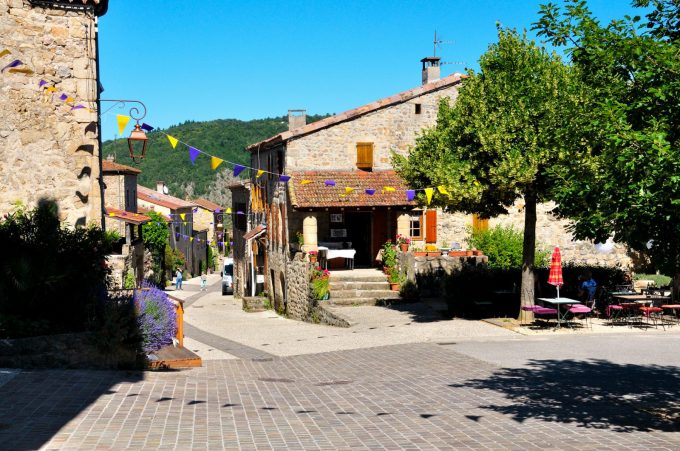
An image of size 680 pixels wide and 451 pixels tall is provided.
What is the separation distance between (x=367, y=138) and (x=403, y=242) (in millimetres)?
4317

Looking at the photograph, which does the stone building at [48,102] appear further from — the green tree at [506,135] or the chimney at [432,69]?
the chimney at [432,69]

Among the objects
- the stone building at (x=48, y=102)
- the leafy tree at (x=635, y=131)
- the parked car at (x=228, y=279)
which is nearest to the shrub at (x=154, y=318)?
the stone building at (x=48, y=102)

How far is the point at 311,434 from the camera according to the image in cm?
859

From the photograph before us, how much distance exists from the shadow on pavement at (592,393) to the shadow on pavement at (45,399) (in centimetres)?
501

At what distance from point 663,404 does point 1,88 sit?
11843 millimetres

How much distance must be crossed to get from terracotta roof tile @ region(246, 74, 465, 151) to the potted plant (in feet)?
15.4

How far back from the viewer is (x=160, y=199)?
64.5 m

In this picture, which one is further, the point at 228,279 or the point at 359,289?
the point at 228,279

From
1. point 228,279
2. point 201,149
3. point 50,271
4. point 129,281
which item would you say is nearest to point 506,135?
point 50,271

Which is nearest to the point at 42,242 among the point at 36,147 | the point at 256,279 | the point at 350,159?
the point at 36,147

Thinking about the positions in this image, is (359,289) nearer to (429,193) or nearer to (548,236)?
(429,193)

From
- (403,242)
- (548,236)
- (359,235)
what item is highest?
(359,235)

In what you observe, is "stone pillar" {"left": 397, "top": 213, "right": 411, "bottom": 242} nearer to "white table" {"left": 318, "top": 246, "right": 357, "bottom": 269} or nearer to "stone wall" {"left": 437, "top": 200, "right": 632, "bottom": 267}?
"white table" {"left": 318, "top": 246, "right": 357, "bottom": 269}

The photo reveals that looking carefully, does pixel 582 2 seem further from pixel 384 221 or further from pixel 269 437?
pixel 384 221
